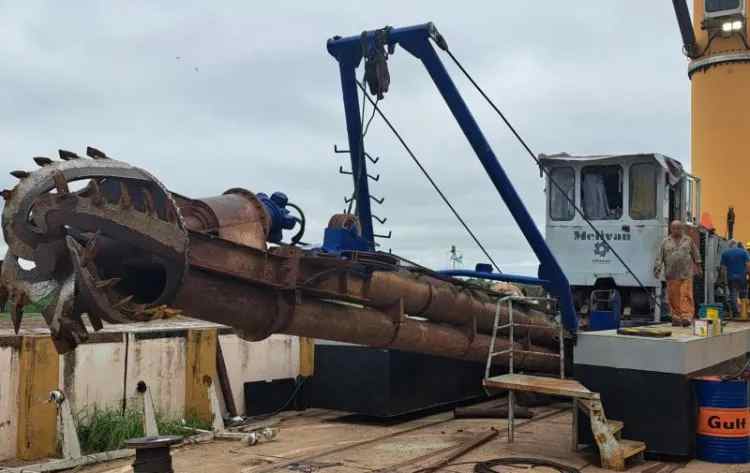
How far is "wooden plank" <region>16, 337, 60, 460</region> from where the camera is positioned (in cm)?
810

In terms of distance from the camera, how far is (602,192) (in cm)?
1198

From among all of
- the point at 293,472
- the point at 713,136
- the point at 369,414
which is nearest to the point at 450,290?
the point at 293,472

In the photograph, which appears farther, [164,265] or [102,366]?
[102,366]

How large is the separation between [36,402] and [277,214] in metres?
4.28

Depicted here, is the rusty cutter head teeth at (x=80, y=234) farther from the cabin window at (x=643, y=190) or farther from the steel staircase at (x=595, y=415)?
the cabin window at (x=643, y=190)

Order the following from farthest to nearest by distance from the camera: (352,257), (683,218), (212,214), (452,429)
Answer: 1. (683,218)
2. (452,429)
3. (352,257)
4. (212,214)

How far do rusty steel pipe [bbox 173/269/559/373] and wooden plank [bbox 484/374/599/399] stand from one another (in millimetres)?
556

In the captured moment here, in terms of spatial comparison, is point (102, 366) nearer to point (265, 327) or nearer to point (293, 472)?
point (293, 472)

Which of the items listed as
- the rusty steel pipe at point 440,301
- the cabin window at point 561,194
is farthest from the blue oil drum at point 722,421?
the cabin window at point 561,194

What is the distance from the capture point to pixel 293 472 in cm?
748

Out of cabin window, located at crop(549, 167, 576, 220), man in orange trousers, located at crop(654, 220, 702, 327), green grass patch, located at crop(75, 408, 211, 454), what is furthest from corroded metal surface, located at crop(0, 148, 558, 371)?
cabin window, located at crop(549, 167, 576, 220)

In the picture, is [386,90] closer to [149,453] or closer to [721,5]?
[149,453]

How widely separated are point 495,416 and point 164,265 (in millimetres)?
6964

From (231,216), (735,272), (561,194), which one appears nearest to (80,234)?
(231,216)
